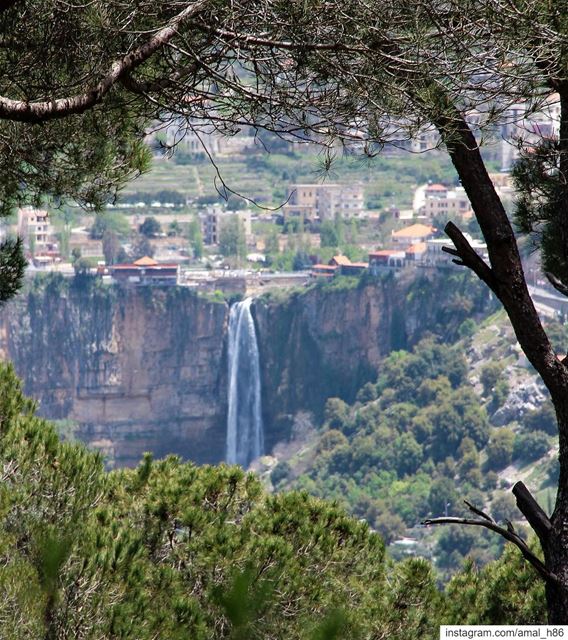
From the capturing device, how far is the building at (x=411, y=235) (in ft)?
222

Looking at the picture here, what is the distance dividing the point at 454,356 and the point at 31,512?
55.2 meters

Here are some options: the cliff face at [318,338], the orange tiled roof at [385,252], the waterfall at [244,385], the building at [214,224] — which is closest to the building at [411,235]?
the orange tiled roof at [385,252]

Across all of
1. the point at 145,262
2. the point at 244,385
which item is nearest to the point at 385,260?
the point at 244,385

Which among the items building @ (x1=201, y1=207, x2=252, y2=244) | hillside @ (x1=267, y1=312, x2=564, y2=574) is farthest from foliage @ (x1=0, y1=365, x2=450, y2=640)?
building @ (x1=201, y1=207, x2=252, y2=244)

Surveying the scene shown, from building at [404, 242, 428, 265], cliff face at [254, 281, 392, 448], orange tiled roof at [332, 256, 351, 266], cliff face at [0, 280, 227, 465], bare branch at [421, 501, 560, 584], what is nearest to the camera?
bare branch at [421, 501, 560, 584]

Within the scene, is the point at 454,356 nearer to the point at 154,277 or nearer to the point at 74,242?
the point at 154,277

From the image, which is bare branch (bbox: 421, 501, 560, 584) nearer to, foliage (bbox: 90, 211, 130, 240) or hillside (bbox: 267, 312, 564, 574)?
hillside (bbox: 267, 312, 564, 574)

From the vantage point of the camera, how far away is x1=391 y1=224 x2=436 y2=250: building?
67562 mm

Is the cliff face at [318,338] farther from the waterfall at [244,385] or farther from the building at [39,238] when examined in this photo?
the building at [39,238]

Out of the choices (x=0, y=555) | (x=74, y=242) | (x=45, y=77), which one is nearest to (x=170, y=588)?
(x=0, y=555)

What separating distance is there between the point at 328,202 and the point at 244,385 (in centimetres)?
1595

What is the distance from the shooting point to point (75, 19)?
3.14 metres

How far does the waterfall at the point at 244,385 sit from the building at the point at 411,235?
9.48 metres

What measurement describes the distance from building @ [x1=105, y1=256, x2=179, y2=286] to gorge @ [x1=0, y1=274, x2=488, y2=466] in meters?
0.88
